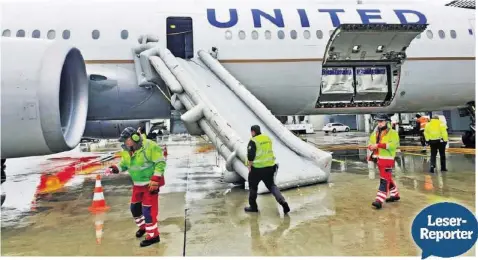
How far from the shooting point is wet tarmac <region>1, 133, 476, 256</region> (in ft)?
13.0

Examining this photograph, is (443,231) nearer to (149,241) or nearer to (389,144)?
(389,144)

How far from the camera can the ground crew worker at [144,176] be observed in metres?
4.22

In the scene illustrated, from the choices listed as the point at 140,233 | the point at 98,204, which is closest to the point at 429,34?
the point at 98,204

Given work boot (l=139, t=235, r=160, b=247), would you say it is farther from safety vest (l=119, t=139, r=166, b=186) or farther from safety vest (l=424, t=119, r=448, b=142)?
safety vest (l=424, t=119, r=448, b=142)

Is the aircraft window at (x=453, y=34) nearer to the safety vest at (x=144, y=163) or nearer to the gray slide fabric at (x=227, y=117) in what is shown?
the gray slide fabric at (x=227, y=117)

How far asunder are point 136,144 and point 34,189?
17.8ft

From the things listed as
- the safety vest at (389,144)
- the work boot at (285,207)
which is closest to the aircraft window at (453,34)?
the safety vest at (389,144)

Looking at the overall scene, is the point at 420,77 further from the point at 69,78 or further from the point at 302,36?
the point at 69,78

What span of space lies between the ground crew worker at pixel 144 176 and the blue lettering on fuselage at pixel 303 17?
5.81 metres

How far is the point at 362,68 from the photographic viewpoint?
10523 mm

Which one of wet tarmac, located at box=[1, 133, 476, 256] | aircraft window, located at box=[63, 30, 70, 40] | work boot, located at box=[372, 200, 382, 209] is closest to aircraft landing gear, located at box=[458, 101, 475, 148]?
wet tarmac, located at box=[1, 133, 476, 256]

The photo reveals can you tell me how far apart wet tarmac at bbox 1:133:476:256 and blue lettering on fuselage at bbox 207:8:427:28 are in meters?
3.96

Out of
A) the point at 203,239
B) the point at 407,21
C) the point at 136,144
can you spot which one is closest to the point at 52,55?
the point at 136,144

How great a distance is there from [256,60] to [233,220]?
524cm
